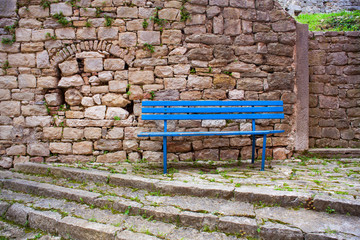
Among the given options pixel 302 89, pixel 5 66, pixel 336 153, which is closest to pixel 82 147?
pixel 5 66

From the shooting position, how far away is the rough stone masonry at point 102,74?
3.91 metres

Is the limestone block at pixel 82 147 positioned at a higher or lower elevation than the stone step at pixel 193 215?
higher

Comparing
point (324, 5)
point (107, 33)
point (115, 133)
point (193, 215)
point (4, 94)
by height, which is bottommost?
point (193, 215)

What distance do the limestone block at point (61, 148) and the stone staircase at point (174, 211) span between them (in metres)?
1.10

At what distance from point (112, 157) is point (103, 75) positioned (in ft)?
4.74

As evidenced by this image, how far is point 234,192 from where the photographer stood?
2320 millimetres

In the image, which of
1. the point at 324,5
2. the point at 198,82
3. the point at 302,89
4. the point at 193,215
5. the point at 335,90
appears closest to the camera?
the point at 193,215

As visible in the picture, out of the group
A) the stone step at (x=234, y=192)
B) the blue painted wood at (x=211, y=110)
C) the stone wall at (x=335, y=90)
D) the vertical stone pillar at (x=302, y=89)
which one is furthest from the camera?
the stone wall at (x=335, y=90)

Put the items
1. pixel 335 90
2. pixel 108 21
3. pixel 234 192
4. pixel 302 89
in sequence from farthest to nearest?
pixel 335 90 → pixel 302 89 → pixel 108 21 → pixel 234 192

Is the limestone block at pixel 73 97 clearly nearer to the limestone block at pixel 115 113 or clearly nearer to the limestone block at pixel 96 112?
the limestone block at pixel 96 112

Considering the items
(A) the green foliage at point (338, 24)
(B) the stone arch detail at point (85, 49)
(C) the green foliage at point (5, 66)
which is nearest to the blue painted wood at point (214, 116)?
(B) the stone arch detail at point (85, 49)

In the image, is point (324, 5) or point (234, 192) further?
point (324, 5)

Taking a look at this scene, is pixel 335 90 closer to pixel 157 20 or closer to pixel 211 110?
pixel 211 110

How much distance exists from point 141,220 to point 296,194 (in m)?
1.52
